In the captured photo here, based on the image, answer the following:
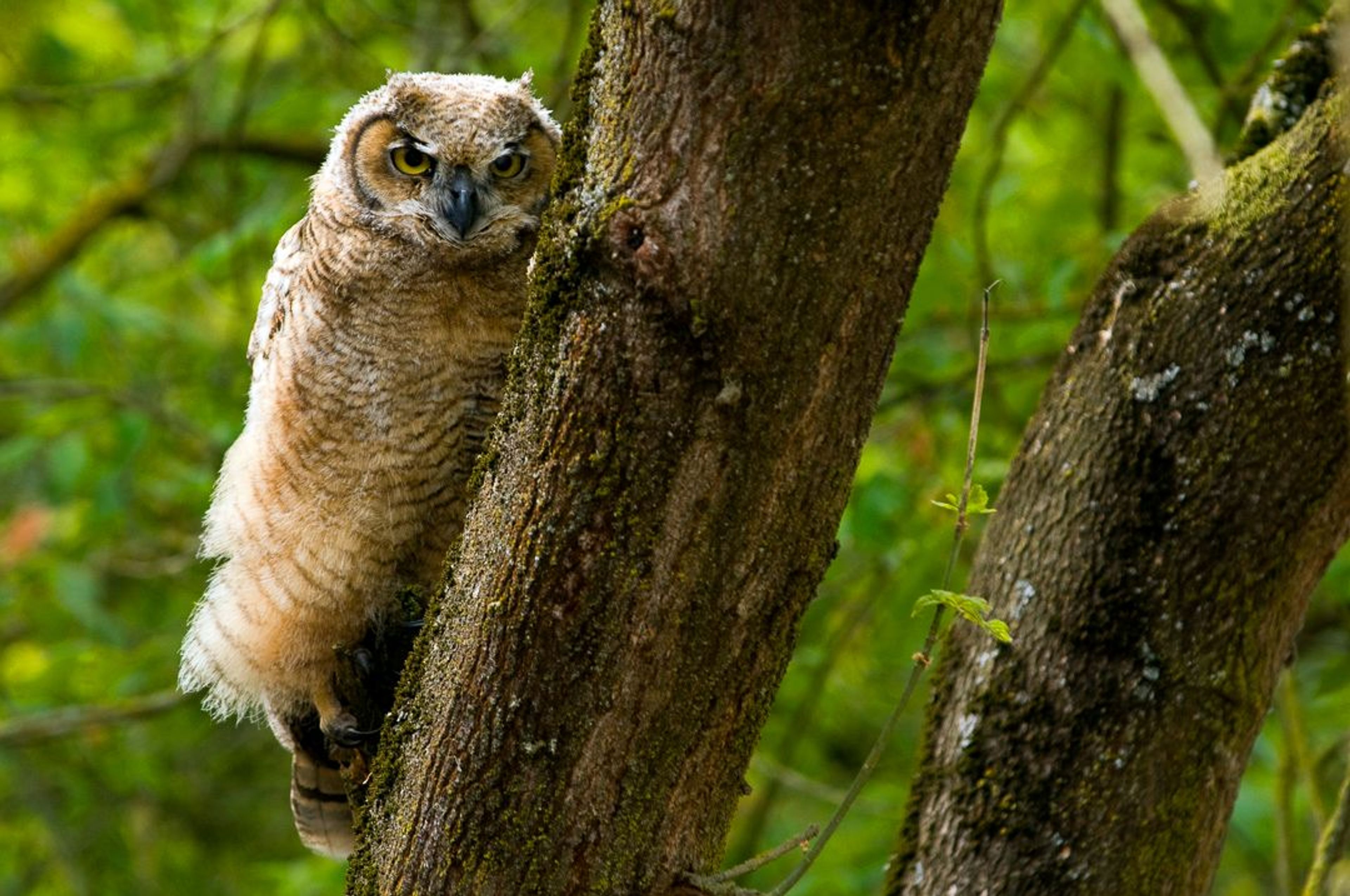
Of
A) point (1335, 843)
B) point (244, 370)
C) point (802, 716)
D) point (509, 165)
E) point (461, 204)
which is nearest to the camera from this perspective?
point (1335, 843)

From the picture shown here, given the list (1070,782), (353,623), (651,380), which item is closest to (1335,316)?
(1070,782)

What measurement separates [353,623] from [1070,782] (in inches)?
65.2

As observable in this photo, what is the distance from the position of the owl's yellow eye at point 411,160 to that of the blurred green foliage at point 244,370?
1257mm

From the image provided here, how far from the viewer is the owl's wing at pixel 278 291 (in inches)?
135

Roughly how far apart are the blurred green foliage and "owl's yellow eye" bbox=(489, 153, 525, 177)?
135cm

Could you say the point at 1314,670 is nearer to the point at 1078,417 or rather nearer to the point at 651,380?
the point at 1078,417

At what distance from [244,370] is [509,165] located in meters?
3.08

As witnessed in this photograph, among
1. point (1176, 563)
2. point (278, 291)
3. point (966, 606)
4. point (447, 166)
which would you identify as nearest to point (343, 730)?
point (278, 291)

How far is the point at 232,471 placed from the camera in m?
3.53

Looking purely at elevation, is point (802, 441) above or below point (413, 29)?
below

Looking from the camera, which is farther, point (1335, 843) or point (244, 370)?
point (244, 370)

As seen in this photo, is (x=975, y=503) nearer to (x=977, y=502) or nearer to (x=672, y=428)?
(x=977, y=502)

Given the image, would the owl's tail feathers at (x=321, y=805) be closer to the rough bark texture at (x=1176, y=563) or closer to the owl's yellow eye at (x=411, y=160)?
the owl's yellow eye at (x=411, y=160)

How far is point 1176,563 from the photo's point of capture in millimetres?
2506
